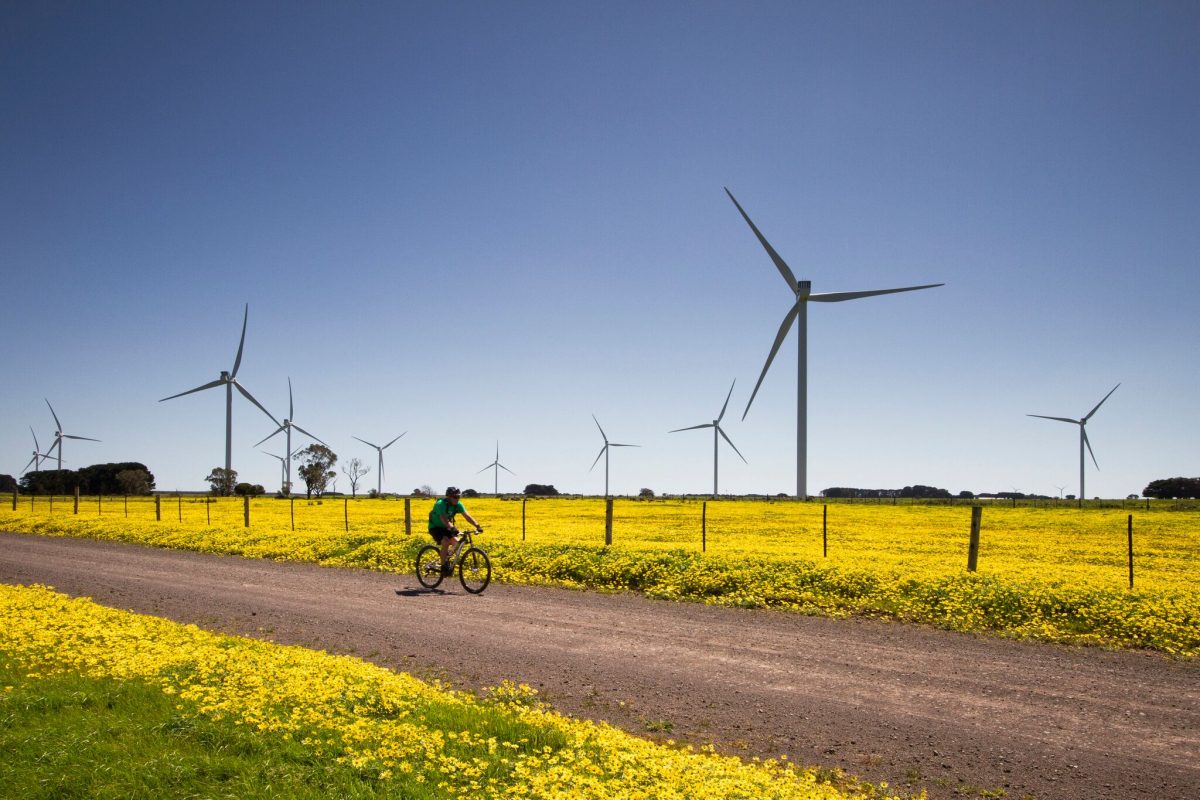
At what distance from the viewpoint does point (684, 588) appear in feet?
60.0

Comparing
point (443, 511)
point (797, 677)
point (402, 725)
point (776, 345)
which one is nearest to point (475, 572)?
point (443, 511)

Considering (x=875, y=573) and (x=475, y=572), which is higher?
(x=475, y=572)

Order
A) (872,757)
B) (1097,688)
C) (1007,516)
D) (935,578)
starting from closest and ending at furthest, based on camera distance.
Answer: (872,757), (1097,688), (935,578), (1007,516)

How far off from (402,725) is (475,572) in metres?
10.6

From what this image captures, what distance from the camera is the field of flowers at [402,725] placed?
6.24 meters

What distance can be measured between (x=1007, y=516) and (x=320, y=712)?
211 feet

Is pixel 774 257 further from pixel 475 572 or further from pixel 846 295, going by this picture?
pixel 475 572

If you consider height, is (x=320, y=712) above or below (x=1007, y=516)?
above

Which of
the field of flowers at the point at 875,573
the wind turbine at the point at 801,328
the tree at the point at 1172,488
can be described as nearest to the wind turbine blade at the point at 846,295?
the wind turbine at the point at 801,328

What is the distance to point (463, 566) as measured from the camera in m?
18.1

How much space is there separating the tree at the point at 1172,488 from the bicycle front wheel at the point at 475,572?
16045cm

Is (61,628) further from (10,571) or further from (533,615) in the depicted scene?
(10,571)

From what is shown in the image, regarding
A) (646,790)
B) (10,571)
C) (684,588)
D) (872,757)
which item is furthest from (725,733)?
(10,571)

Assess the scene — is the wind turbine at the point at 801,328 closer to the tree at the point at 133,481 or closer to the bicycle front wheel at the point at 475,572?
the bicycle front wheel at the point at 475,572
